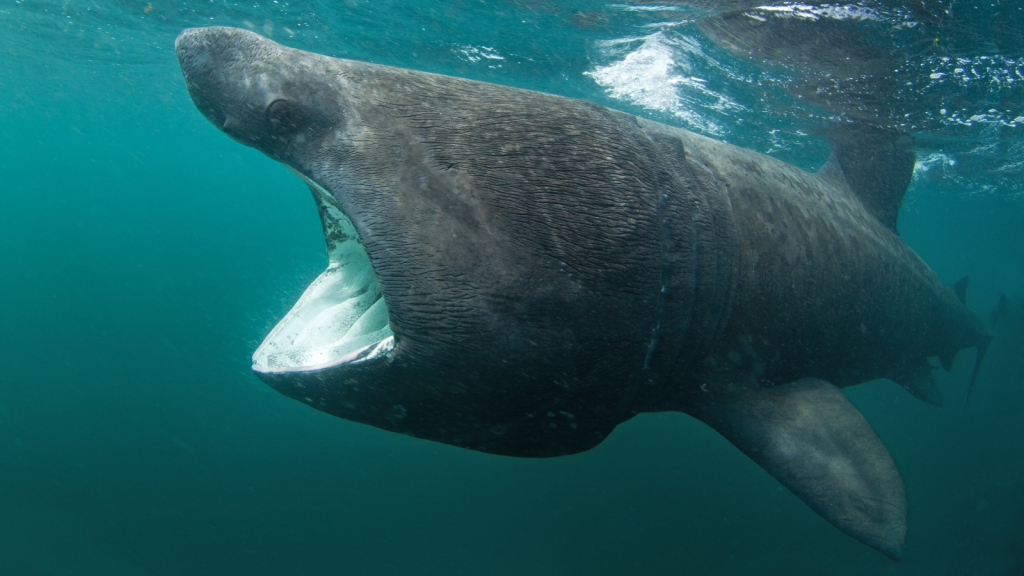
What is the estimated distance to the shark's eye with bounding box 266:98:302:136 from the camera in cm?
209

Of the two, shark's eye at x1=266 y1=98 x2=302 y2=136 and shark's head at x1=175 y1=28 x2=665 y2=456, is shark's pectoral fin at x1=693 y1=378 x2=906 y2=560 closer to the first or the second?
shark's head at x1=175 y1=28 x2=665 y2=456

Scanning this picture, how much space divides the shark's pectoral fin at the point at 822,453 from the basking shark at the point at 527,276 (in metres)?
0.01

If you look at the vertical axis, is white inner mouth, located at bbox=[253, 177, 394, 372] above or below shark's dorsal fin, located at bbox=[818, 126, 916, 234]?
below

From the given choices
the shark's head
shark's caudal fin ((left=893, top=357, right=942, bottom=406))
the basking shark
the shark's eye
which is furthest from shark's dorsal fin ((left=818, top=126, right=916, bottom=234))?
the shark's eye

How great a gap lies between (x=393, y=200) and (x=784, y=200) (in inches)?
A: 107

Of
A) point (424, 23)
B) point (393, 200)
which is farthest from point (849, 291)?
point (424, 23)

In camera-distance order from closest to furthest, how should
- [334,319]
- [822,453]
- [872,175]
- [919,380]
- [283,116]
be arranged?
1. [283,116]
2. [334,319]
3. [822,453]
4. [872,175]
5. [919,380]

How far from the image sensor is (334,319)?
2617 mm

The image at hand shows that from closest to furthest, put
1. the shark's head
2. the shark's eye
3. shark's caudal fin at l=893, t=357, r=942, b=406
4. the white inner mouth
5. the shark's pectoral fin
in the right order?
the shark's head
the shark's eye
the white inner mouth
the shark's pectoral fin
shark's caudal fin at l=893, t=357, r=942, b=406

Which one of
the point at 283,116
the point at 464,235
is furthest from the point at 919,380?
the point at 283,116

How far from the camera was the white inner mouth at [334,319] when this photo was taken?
2.25m

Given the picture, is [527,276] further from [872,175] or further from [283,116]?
[872,175]

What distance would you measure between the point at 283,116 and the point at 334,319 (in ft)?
3.44

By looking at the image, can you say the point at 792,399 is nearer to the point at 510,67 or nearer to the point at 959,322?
the point at 959,322
